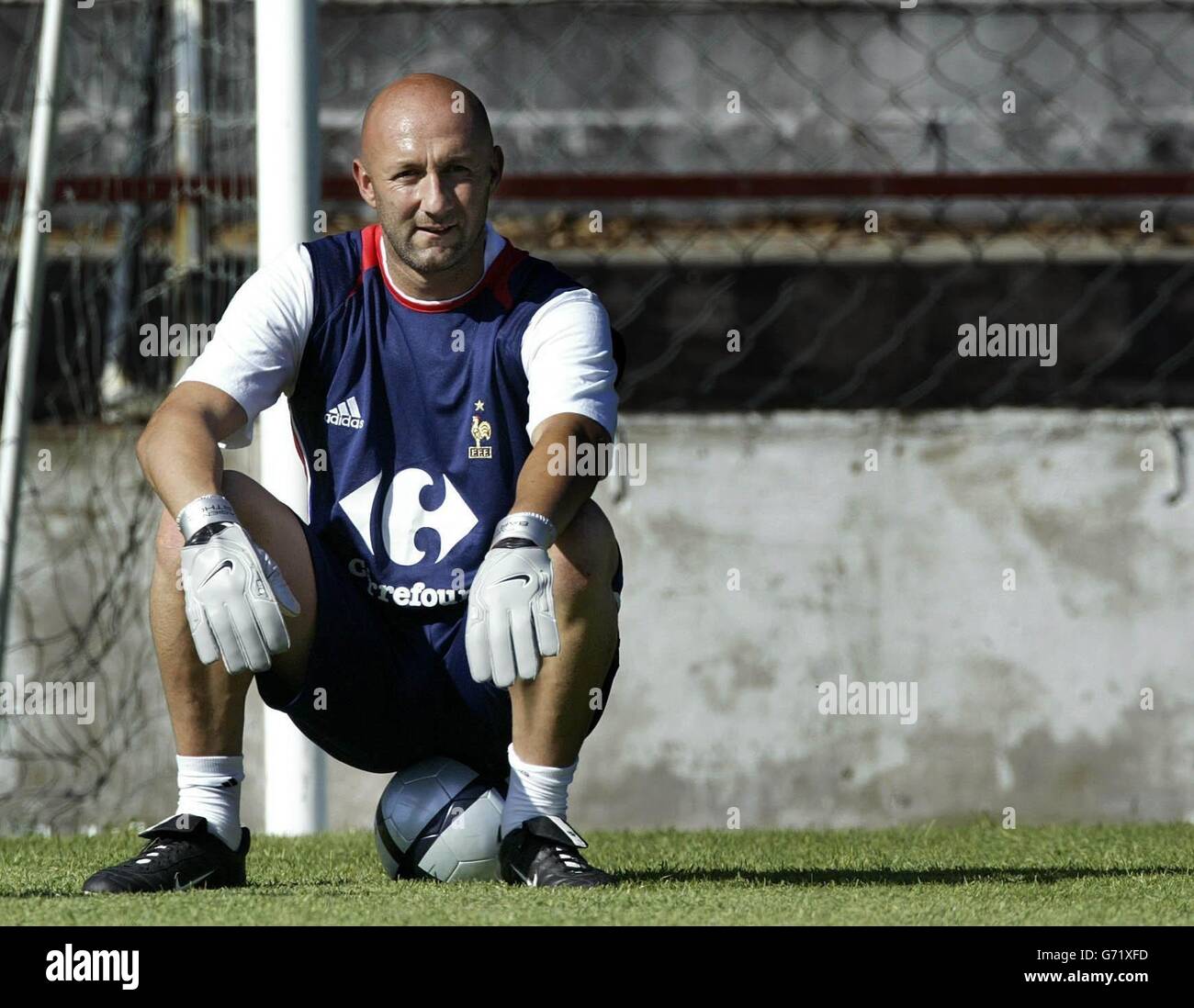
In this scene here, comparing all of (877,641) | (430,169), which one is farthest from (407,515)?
(877,641)

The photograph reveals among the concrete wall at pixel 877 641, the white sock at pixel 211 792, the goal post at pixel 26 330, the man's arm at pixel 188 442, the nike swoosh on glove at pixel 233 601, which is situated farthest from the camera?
the concrete wall at pixel 877 641

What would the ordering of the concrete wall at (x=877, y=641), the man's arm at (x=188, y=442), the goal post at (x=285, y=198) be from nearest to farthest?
the man's arm at (x=188, y=442) → the goal post at (x=285, y=198) → the concrete wall at (x=877, y=641)

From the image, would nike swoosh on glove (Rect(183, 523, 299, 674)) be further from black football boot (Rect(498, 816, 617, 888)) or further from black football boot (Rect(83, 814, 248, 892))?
black football boot (Rect(498, 816, 617, 888))

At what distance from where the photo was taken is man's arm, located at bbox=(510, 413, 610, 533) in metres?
2.53

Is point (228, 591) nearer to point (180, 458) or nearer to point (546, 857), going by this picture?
point (180, 458)

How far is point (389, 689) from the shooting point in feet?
9.16

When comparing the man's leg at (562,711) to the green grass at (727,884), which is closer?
the green grass at (727,884)

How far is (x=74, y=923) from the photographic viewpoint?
2.16 meters

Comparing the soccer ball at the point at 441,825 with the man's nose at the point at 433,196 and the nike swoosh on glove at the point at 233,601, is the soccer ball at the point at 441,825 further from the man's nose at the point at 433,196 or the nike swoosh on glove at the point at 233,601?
the man's nose at the point at 433,196

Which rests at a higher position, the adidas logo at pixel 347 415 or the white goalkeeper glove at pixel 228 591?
the adidas logo at pixel 347 415

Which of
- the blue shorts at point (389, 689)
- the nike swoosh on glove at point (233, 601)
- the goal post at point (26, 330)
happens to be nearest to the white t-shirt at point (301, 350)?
the blue shorts at point (389, 689)

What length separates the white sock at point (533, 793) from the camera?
268 centimetres

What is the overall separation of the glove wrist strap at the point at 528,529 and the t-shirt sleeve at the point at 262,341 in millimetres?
478

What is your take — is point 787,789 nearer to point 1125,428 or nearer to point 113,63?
point 1125,428
